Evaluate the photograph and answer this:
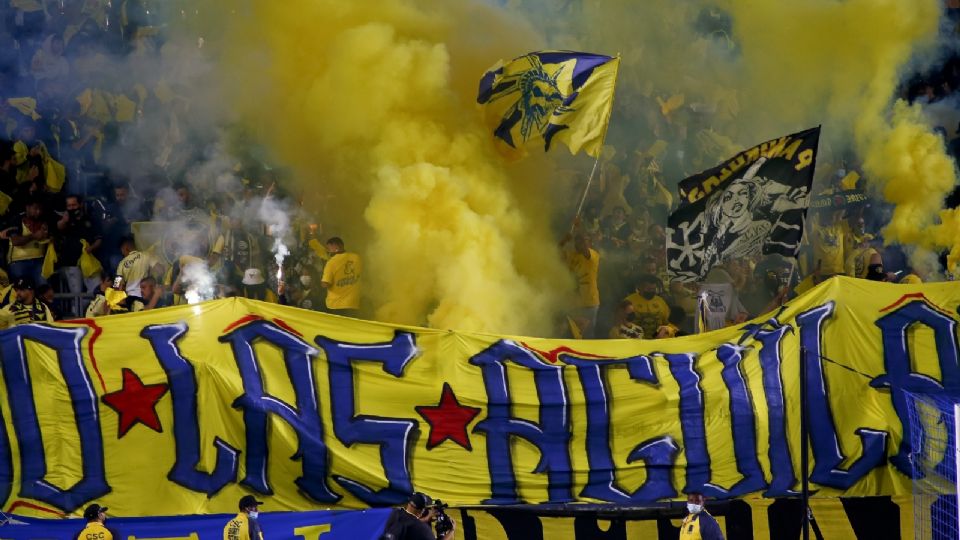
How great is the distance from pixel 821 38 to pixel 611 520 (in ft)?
33.0

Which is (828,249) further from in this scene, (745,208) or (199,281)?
(199,281)

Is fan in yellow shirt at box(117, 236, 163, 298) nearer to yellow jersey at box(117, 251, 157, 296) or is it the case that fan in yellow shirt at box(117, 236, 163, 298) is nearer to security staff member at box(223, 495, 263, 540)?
yellow jersey at box(117, 251, 157, 296)

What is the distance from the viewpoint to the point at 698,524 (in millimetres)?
10609

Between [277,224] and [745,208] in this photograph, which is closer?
[745,208]

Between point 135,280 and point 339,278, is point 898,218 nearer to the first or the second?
point 339,278

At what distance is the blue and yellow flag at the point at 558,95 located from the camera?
47.0 feet

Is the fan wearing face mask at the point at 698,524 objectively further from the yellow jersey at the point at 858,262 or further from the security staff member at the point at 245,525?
the yellow jersey at the point at 858,262

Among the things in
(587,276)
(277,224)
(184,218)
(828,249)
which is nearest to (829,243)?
(828,249)

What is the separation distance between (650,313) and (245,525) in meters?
6.13

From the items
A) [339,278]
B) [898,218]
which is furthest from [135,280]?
[898,218]

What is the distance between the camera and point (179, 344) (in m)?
11.3

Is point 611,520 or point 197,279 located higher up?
point 197,279

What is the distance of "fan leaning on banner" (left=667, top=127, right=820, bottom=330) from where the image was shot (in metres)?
13.2

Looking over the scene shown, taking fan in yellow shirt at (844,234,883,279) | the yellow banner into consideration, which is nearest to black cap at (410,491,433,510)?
the yellow banner
